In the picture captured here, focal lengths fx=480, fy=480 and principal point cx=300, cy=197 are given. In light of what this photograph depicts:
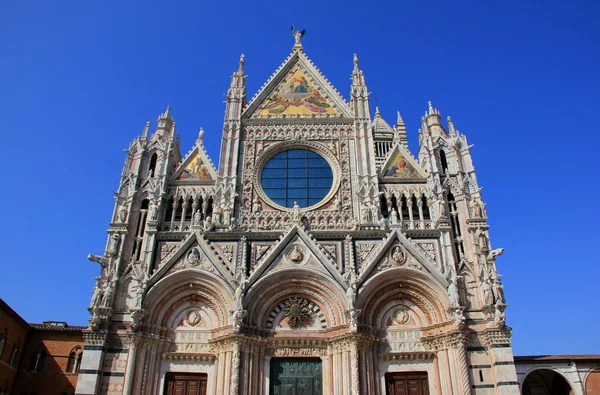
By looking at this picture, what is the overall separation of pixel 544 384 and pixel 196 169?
1775cm

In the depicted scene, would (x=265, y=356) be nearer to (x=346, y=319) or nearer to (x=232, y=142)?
(x=346, y=319)

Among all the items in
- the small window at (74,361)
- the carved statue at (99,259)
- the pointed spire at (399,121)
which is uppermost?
the pointed spire at (399,121)

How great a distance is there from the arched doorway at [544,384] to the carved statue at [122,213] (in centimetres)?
1784

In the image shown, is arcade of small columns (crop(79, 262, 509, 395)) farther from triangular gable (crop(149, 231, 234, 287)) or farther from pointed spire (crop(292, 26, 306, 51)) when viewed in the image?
pointed spire (crop(292, 26, 306, 51))

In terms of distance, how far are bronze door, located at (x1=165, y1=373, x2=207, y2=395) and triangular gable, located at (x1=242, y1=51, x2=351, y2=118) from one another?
11.1 metres

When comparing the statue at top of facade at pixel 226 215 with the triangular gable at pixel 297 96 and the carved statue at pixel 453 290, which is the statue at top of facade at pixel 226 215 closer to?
the triangular gable at pixel 297 96

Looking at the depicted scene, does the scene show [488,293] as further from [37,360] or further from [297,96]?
[37,360]

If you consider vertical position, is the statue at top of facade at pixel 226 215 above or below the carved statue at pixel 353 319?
above

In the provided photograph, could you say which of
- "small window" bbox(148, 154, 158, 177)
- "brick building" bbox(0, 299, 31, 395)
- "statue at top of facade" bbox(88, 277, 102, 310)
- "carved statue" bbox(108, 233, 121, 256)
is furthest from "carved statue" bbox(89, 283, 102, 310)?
"small window" bbox(148, 154, 158, 177)

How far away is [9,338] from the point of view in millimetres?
18094

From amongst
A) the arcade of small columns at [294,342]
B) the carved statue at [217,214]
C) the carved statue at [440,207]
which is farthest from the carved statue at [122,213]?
the carved statue at [440,207]

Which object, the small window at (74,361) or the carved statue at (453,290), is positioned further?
the small window at (74,361)

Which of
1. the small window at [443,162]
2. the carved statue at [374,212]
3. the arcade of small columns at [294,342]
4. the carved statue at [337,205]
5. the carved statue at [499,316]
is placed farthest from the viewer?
the small window at [443,162]

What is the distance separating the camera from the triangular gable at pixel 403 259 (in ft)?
54.6
